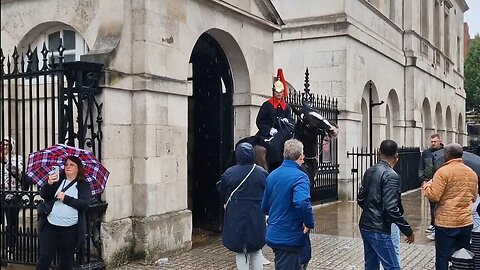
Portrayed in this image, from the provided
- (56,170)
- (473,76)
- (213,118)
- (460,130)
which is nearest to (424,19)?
(460,130)

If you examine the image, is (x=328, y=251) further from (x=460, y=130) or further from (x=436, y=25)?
(x=460, y=130)

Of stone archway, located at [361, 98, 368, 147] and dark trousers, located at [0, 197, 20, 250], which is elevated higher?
stone archway, located at [361, 98, 368, 147]

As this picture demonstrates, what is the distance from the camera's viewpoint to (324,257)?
8.66 meters

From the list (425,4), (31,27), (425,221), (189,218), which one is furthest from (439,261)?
(425,4)

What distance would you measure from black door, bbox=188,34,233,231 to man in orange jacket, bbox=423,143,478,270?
4.60 meters

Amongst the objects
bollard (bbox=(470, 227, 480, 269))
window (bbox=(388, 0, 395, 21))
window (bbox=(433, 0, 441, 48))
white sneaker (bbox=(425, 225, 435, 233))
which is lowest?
white sneaker (bbox=(425, 225, 435, 233))

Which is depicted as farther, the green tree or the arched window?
the green tree

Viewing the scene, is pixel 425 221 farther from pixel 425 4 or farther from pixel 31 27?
pixel 425 4

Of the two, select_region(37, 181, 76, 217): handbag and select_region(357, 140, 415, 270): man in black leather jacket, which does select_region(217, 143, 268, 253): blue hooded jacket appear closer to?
select_region(357, 140, 415, 270): man in black leather jacket

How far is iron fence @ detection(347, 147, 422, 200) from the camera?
16.4 meters

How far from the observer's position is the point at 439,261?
22.4 ft

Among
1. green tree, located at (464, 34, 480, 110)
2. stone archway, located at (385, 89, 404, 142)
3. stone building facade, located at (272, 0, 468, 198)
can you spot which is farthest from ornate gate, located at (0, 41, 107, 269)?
green tree, located at (464, 34, 480, 110)

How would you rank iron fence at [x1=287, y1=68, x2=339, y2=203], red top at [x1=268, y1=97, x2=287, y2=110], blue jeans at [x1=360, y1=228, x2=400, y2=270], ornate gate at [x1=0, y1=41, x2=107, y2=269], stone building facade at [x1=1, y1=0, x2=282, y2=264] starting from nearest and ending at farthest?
blue jeans at [x1=360, y1=228, x2=400, y2=270]
ornate gate at [x1=0, y1=41, x2=107, y2=269]
stone building facade at [x1=1, y1=0, x2=282, y2=264]
red top at [x1=268, y1=97, x2=287, y2=110]
iron fence at [x1=287, y1=68, x2=339, y2=203]

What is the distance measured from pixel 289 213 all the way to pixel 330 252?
156 inches
